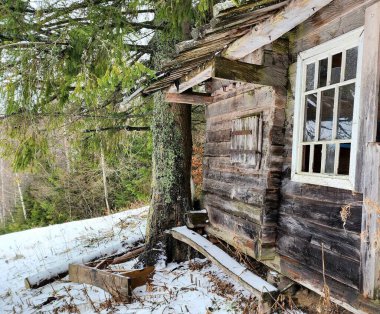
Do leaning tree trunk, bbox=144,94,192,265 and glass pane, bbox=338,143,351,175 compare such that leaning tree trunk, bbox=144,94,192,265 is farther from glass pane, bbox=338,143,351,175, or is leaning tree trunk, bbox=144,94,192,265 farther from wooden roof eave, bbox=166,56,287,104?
glass pane, bbox=338,143,351,175

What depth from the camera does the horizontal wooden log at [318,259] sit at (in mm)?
2861

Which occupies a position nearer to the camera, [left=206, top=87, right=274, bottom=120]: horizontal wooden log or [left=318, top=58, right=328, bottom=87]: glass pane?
[left=318, top=58, right=328, bottom=87]: glass pane

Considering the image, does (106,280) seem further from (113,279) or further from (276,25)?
(276,25)

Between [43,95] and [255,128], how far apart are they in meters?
4.20

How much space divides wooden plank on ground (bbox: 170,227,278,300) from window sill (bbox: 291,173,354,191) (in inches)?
49.3

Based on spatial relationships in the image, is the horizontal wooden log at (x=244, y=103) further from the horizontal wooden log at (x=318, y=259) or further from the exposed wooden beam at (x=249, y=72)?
the horizontal wooden log at (x=318, y=259)

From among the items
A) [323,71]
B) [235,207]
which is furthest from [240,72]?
[235,207]

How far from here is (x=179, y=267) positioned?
5.88 meters

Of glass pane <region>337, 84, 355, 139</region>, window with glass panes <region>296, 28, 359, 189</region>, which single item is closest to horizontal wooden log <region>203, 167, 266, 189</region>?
window with glass panes <region>296, 28, 359, 189</region>

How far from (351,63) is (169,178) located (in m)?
3.90

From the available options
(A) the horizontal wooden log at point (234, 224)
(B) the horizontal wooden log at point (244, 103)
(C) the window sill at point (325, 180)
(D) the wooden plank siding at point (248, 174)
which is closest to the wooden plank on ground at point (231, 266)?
(D) the wooden plank siding at point (248, 174)

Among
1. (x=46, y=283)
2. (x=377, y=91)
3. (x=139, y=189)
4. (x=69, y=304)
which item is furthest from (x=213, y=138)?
(x=139, y=189)

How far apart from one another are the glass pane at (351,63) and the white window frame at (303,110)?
5 centimetres

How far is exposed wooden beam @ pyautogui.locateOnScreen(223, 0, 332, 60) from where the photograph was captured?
8.50 ft
